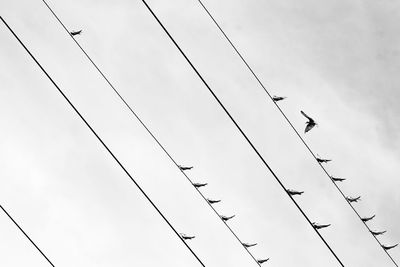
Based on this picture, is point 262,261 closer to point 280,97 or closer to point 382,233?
point 382,233

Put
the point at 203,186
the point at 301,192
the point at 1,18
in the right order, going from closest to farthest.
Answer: the point at 1,18, the point at 301,192, the point at 203,186

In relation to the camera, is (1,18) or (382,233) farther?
(382,233)

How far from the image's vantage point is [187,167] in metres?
25.8

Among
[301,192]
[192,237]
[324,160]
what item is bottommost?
[192,237]

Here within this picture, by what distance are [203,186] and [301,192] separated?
3.41 metres

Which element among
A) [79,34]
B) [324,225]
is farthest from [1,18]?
[324,225]

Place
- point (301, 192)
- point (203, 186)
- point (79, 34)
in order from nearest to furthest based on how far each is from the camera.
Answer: point (301, 192), point (203, 186), point (79, 34)

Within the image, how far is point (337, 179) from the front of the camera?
24.4 m

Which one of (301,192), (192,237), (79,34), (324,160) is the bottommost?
(192,237)

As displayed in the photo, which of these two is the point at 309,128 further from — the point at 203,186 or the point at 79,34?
the point at 79,34

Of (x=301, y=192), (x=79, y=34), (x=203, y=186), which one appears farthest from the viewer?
(x=79, y=34)

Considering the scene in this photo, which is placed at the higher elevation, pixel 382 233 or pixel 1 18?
pixel 1 18

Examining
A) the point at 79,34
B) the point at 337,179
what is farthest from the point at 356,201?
the point at 79,34

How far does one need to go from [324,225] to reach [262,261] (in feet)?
14.1
